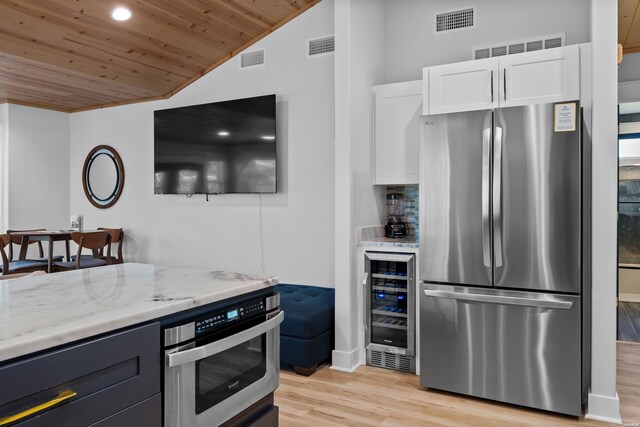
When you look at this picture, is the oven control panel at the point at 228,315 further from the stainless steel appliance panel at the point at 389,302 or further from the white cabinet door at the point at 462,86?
the white cabinet door at the point at 462,86

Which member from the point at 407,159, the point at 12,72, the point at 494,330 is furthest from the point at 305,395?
the point at 12,72

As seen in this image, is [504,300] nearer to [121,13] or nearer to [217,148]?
[217,148]

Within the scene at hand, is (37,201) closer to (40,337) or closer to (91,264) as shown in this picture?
(91,264)

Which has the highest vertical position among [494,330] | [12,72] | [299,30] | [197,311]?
[299,30]

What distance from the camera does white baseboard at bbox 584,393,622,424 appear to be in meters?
2.80

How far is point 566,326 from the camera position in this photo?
284cm

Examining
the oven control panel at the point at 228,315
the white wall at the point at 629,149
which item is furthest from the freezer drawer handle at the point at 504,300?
the white wall at the point at 629,149

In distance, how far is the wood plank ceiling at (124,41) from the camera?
13.3 ft

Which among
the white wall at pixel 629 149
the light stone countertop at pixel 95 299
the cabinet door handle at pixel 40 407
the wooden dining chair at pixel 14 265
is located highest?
the white wall at pixel 629 149

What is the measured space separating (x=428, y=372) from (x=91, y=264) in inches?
160

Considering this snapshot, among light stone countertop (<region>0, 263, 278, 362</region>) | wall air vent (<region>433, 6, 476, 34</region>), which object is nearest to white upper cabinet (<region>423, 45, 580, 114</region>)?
wall air vent (<region>433, 6, 476, 34</region>)

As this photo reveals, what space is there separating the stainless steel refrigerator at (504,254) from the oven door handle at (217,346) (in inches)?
61.8

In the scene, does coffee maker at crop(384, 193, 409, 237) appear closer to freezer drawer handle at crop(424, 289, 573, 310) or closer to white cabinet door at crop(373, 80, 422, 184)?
white cabinet door at crop(373, 80, 422, 184)

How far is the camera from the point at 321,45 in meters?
4.59
